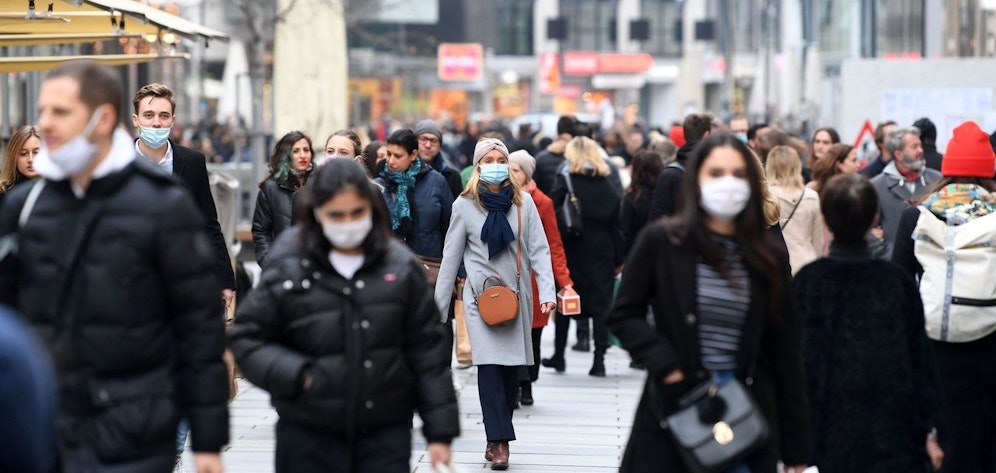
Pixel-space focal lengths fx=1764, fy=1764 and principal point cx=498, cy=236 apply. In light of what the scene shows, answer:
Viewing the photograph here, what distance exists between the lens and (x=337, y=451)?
536 cm

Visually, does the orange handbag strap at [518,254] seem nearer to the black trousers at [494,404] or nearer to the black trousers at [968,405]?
the black trousers at [494,404]

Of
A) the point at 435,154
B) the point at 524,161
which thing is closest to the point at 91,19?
the point at 435,154

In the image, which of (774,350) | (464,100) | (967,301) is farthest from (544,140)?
(464,100)

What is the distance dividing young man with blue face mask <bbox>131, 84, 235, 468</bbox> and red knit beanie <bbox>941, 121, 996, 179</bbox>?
340 centimetres

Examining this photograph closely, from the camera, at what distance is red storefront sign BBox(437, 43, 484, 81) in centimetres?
8494

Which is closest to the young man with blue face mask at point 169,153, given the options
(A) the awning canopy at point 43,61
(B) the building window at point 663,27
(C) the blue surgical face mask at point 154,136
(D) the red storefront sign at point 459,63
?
(C) the blue surgical face mask at point 154,136

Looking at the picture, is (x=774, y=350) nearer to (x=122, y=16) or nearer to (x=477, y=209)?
(x=477, y=209)

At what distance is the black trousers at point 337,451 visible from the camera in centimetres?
535

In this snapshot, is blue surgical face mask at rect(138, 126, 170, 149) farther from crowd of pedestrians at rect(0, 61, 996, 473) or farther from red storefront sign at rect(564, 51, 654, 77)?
red storefront sign at rect(564, 51, 654, 77)

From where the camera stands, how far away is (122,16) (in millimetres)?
10672

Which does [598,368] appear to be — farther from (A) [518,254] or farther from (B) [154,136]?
(B) [154,136]

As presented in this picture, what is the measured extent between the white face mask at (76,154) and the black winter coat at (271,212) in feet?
16.2

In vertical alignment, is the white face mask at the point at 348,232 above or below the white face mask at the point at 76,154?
below

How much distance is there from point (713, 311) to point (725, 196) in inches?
13.8
